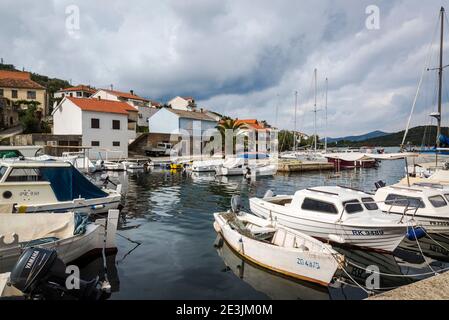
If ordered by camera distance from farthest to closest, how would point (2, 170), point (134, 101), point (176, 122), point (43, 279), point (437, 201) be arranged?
point (134, 101)
point (176, 122)
point (437, 201)
point (2, 170)
point (43, 279)

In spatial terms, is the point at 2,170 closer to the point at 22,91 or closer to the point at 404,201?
Result: the point at 404,201

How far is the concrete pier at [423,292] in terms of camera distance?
5984mm

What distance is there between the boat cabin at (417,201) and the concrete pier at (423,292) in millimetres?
7730

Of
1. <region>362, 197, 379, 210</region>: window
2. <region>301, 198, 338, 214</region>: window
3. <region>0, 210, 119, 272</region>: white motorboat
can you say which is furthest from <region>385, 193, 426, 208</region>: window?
<region>0, 210, 119, 272</region>: white motorboat

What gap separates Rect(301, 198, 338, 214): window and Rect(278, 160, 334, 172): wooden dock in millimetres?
33805

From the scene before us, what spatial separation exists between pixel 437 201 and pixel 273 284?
10238 millimetres

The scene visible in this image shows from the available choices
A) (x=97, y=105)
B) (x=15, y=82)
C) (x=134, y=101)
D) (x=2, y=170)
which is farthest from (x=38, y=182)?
(x=134, y=101)

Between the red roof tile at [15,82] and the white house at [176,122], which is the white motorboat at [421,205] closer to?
the white house at [176,122]

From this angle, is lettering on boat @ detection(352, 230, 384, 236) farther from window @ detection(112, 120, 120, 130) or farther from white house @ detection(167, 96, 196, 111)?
white house @ detection(167, 96, 196, 111)

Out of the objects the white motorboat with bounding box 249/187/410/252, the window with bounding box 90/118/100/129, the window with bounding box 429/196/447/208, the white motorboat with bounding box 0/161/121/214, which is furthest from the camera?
the window with bounding box 90/118/100/129

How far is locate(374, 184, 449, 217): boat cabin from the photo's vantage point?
553 inches

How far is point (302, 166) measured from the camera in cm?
4916
